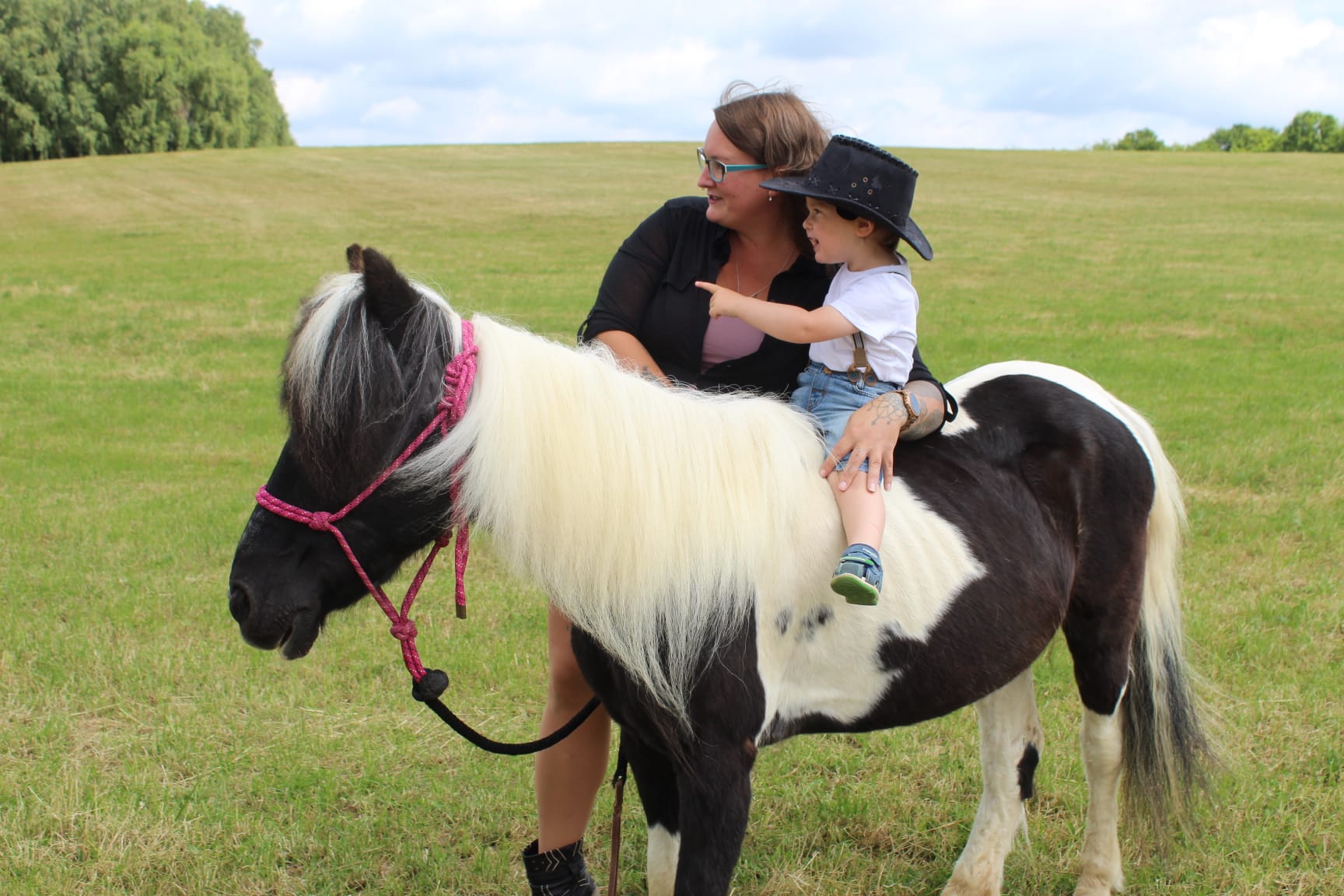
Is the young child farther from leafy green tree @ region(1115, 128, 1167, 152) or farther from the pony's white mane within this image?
leafy green tree @ region(1115, 128, 1167, 152)

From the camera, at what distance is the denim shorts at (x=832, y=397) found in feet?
8.64

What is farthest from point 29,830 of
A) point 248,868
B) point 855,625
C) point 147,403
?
point 147,403

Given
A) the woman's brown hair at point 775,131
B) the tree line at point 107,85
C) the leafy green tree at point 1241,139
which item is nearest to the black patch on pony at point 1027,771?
the woman's brown hair at point 775,131

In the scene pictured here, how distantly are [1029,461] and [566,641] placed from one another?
4.51ft

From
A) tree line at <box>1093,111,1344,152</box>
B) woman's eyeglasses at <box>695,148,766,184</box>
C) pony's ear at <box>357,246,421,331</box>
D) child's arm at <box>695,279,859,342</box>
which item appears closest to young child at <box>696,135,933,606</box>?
child's arm at <box>695,279,859,342</box>

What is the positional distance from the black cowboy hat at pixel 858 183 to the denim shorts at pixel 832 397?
35cm

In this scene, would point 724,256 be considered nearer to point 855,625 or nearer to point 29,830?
point 855,625

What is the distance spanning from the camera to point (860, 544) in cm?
236

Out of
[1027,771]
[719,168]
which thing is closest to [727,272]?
[719,168]

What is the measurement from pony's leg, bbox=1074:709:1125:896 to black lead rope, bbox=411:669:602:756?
62.9 inches

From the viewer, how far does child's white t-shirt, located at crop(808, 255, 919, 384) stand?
255cm

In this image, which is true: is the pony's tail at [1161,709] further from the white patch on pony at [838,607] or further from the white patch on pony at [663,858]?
the white patch on pony at [663,858]

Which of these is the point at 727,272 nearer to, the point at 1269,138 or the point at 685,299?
the point at 685,299

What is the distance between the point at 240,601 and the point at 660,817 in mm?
1294
